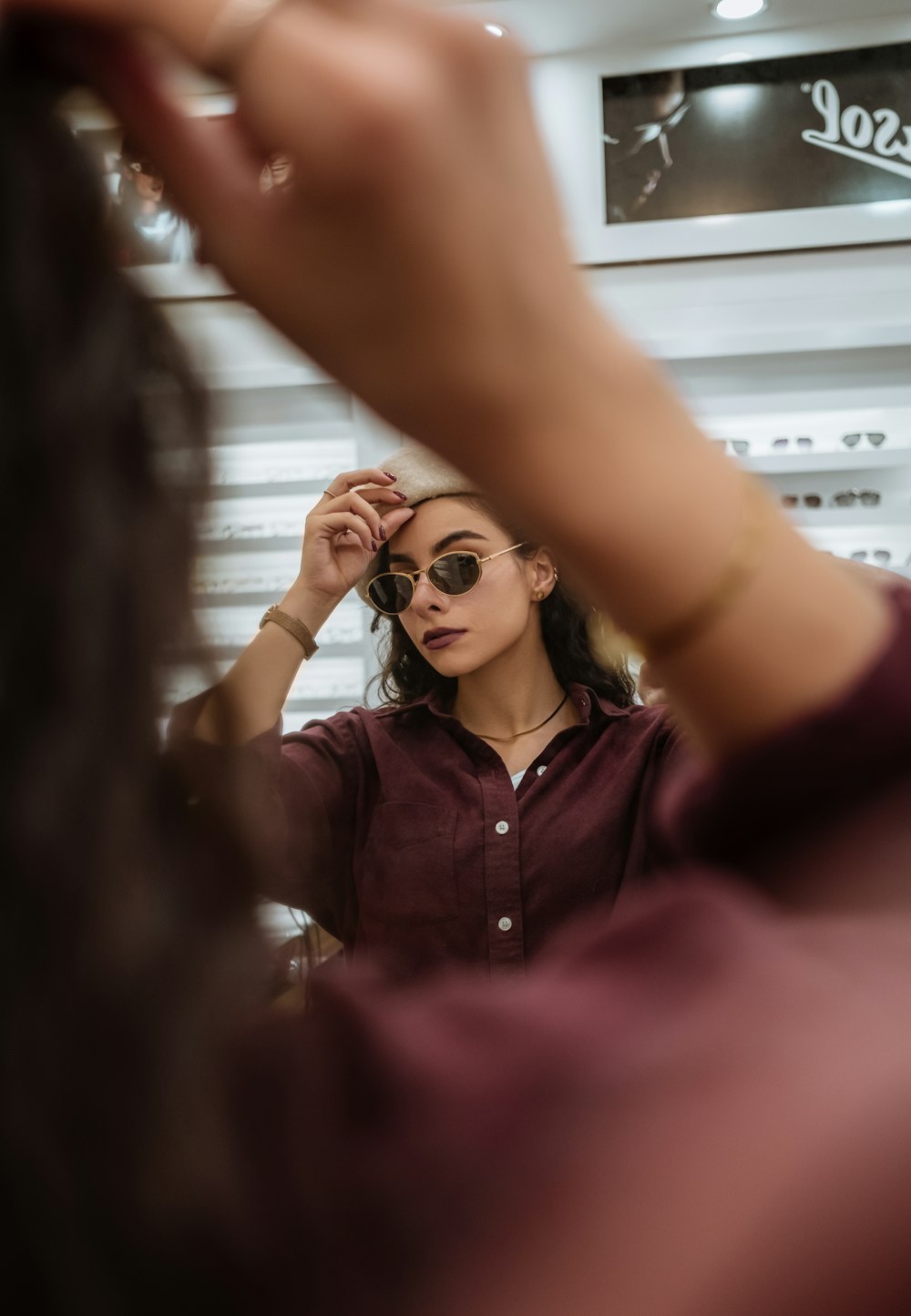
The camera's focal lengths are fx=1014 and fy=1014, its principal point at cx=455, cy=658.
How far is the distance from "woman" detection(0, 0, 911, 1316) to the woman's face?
5.58ft

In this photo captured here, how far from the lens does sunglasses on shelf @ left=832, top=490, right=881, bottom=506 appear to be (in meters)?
2.98

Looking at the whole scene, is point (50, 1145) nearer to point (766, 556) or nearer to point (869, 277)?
point (766, 556)

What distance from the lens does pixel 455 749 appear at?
1994 mm

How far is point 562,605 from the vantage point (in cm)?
215

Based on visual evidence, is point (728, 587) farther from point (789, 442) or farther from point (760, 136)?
point (760, 136)

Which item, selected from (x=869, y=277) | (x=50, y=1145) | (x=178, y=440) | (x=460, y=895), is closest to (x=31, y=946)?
(x=50, y=1145)

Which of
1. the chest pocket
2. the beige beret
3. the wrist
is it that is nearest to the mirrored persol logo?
the beige beret

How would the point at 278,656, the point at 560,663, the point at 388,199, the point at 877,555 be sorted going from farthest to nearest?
A: the point at 877,555
the point at 560,663
the point at 278,656
the point at 388,199

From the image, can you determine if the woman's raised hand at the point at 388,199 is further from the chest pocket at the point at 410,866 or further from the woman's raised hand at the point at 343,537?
the woman's raised hand at the point at 343,537

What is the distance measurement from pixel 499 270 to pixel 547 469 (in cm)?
5

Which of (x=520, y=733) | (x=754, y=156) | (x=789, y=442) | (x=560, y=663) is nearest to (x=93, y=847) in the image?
(x=520, y=733)

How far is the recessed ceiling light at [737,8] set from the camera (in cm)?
270

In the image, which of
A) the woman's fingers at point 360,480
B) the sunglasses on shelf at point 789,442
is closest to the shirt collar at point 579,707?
the woman's fingers at point 360,480

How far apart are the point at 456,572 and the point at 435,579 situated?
1.8 inches
